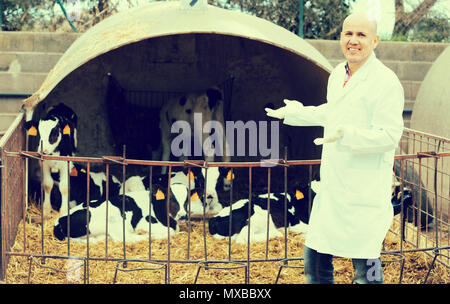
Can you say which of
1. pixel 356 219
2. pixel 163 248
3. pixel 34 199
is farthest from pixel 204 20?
pixel 356 219

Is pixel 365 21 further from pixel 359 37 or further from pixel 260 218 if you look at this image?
pixel 260 218

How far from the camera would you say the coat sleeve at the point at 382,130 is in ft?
11.9

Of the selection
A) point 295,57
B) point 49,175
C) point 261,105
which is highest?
point 295,57

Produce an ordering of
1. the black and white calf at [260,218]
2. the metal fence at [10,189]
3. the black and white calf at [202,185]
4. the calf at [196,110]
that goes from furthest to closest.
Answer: the calf at [196,110], the black and white calf at [202,185], the black and white calf at [260,218], the metal fence at [10,189]

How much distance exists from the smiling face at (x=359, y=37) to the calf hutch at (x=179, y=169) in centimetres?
115

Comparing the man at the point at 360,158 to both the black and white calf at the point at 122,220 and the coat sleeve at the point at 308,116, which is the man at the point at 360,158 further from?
the black and white calf at the point at 122,220

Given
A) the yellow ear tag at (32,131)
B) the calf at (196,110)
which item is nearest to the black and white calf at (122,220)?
the yellow ear tag at (32,131)

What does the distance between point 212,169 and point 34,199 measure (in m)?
2.19

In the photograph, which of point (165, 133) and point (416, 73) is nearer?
point (165, 133)

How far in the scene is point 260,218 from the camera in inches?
276

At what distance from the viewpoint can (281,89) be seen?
31.6ft

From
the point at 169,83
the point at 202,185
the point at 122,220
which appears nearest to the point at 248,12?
the point at 169,83
